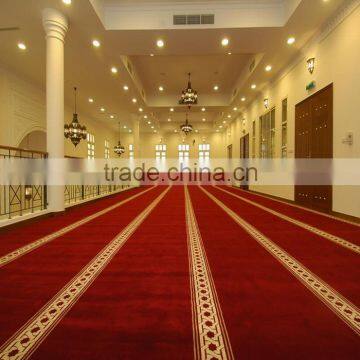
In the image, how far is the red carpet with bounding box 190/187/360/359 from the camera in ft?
3.85

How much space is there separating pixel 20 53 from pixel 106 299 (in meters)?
7.79

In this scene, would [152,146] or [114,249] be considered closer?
[114,249]

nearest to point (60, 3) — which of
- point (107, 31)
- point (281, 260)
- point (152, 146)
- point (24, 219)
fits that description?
point (107, 31)

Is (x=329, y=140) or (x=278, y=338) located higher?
(x=329, y=140)

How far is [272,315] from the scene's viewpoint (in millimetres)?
1441

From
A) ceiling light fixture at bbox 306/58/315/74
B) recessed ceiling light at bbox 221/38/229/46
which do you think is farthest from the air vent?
ceiling light fixture at bbox 306/58/315/74

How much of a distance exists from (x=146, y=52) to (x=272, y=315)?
691 cm

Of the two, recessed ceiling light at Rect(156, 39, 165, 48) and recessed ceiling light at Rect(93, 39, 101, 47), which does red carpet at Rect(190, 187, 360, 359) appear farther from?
recessed ceiling light at Rect(93, 39, 101, 47)

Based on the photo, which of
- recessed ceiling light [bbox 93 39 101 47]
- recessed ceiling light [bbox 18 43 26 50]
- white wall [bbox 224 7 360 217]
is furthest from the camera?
recessed ceiling light [bbox 18 43 26 50]

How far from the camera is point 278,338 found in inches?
49.1

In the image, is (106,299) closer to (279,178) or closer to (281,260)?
(281,260)

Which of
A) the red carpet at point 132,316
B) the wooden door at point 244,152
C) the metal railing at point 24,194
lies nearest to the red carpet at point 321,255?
the red carpet at point 132,316

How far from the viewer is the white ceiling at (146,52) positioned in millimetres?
5152

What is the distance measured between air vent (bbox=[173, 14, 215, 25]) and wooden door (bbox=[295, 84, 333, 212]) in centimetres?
280
